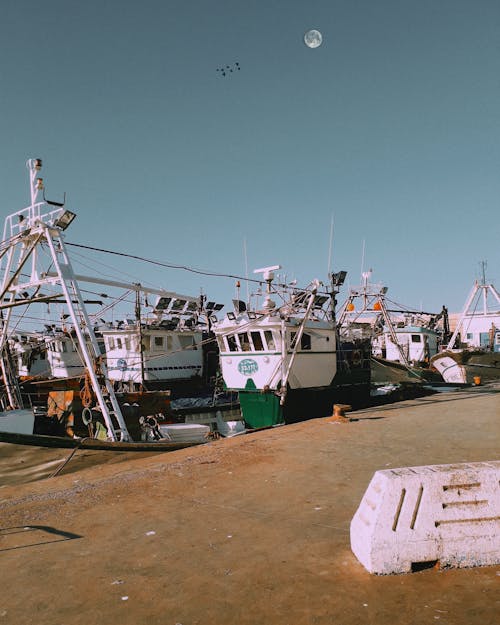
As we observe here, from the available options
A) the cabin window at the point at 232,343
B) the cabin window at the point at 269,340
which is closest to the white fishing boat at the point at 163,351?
the cabin window at the point at 232,343

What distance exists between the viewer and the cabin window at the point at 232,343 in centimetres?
1870

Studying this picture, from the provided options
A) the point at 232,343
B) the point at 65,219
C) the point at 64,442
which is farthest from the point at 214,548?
Result: the point at 232,343

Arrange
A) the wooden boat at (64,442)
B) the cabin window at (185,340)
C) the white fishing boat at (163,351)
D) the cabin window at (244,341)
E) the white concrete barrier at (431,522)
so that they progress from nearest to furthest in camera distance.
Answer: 1. the white concrete barrier at (431,522)
2. the wooden boat at (64,442)
3. the cabin window at (244,341)
4. the white fishing boat at (163,351)
5. the cabin window at (185,340)

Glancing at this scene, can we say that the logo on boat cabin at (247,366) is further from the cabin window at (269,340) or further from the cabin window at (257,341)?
the cabin window at (269,340)

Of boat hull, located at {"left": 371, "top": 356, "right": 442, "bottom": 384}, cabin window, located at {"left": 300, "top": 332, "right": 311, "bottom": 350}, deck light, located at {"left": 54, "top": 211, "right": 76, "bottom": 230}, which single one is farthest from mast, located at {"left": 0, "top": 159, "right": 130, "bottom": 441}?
boat hull, located at {"left": 371, "top": 356, "right": 442, "bottom": 384}

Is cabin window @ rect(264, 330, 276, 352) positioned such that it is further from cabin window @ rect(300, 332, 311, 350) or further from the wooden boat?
the wooden boat

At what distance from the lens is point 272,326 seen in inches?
681

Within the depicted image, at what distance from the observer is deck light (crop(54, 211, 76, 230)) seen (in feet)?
43.1

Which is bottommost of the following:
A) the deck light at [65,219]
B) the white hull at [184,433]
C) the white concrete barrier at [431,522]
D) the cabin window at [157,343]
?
the white hull at [184,433]

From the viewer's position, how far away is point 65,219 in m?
13.2

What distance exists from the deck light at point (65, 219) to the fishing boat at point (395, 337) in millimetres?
14854

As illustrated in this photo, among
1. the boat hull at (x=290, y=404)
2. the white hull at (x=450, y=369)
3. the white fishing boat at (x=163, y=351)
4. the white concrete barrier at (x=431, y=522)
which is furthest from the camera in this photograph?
the white hull at (x=450, y=369)

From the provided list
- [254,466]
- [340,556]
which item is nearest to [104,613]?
[340,556]

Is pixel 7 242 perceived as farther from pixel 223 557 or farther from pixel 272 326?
pixel 223 557
